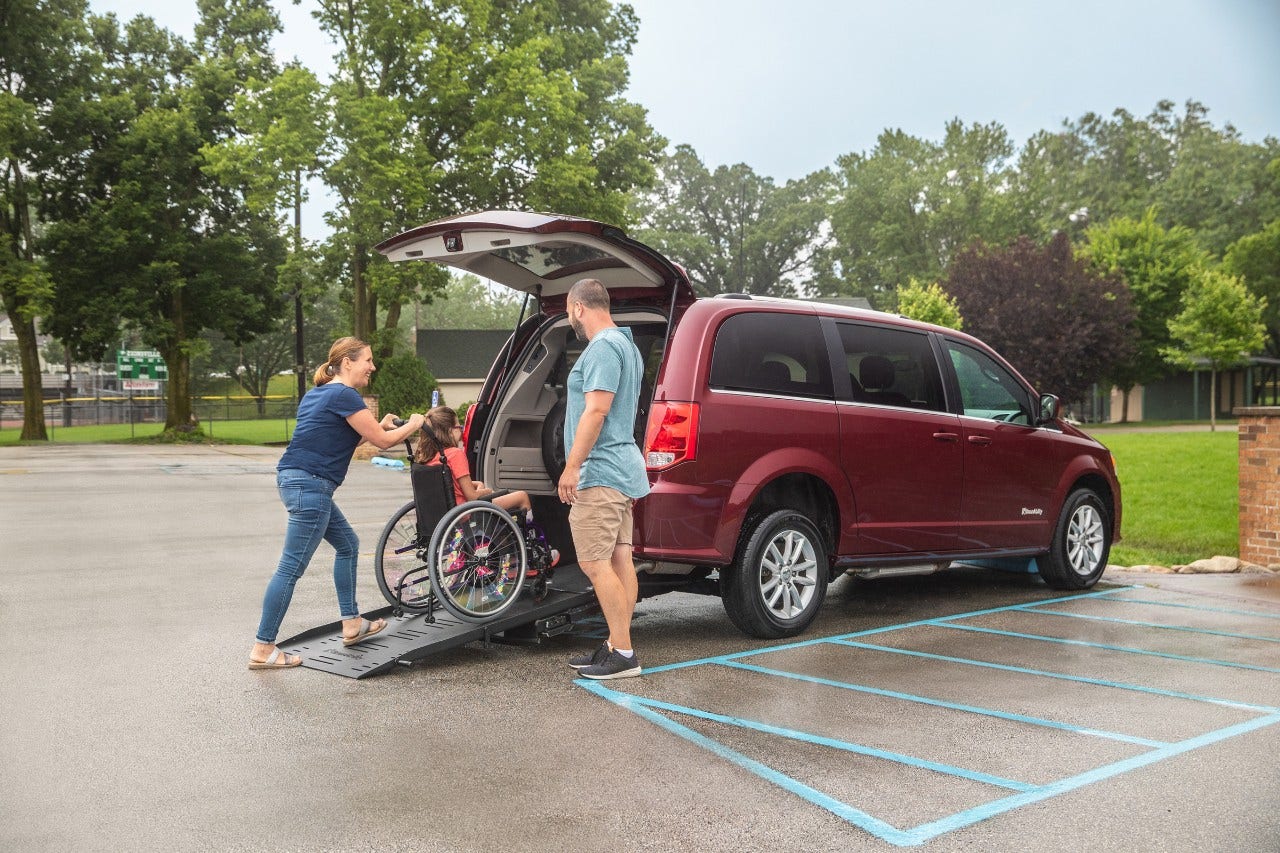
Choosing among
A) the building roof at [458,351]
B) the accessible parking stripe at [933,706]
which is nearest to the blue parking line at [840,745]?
the accessible parking stripe at [933,706]

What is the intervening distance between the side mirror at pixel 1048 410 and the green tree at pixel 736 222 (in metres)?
69.2

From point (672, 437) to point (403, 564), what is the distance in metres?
2.17

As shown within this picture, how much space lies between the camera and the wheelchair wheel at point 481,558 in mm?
6293

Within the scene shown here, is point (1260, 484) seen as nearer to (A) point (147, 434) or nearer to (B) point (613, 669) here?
(B) point (613, 669)

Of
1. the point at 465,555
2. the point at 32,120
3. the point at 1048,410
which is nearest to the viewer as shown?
the point at 465,555

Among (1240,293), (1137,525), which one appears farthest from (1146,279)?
(1137,525)

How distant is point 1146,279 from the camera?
5344 centimetres

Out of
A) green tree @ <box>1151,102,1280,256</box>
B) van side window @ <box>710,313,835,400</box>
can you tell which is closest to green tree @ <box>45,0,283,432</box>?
van side window @ <box>710,313,835,400</box>

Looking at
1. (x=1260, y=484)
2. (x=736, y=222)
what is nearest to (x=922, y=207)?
(x=736, y=222)

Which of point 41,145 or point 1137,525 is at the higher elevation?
point 41,145

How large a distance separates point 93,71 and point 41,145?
3.35m

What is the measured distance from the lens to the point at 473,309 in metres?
142

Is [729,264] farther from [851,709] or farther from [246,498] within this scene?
[851,709]

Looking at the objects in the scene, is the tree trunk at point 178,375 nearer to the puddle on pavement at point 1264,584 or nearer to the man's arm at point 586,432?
the puddle on pavement at point 1264,584
